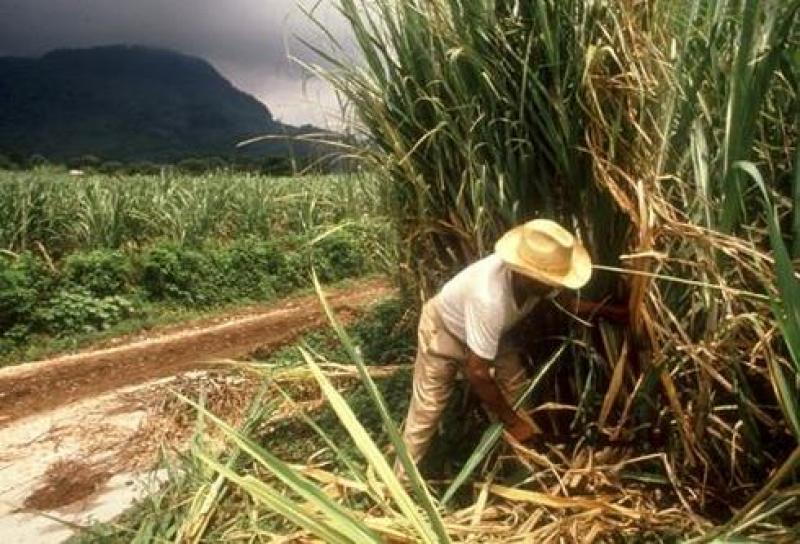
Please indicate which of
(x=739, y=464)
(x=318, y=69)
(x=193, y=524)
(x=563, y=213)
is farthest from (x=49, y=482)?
(x=739, y=464)

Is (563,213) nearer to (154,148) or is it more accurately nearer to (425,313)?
(425,313)

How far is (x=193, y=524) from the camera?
9.33 ft

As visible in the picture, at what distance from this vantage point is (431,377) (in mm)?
3070

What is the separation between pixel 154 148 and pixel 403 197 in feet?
444

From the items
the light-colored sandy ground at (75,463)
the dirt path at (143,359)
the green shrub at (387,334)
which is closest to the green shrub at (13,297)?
the dirt path at (143,359)

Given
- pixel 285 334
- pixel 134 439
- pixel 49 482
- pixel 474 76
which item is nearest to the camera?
pixel 474 76

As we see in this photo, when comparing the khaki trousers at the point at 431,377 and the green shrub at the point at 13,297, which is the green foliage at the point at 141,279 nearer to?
the green shrub at the point at 13,297

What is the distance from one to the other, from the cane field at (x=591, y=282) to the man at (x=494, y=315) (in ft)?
0.32

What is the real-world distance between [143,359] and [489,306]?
524 cm

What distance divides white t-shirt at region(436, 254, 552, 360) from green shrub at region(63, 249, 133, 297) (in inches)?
267

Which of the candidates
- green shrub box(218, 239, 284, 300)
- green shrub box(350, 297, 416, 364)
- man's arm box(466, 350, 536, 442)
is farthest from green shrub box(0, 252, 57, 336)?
man's arm box(466, 350, 536, 442)

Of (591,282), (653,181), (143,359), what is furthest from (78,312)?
(653,181)

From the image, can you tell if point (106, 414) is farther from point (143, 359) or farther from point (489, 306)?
point (489, 306)

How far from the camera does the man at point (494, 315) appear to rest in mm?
2422
